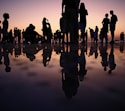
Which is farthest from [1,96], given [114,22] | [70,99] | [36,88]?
[114,22]

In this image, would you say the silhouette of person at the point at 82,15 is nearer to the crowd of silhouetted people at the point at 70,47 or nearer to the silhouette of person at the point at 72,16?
the crowd of silhouetted people at the point at 70,47

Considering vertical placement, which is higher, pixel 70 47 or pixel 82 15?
pixel 82 15

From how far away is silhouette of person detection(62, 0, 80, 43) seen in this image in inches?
422

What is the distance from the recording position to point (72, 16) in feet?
35.9

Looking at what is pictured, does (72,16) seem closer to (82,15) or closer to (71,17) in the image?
(71,17)

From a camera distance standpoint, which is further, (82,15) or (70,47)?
(82,15)

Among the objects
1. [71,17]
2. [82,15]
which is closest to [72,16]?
[71,17]

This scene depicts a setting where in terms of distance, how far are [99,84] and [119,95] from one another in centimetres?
48

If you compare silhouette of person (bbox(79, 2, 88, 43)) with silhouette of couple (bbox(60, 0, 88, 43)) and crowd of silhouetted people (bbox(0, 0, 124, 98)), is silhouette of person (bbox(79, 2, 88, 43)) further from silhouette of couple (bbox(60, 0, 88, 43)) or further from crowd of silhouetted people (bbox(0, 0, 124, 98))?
silhouette of couple (bbox(60, 0, 88, 43))

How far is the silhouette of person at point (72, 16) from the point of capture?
10.7 meters

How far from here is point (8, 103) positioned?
64.6 inches

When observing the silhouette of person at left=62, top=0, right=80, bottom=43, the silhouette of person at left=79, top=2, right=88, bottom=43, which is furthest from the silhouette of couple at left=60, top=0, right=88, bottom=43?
the silhouette of person at left=79, top=2, right=88, bottom=43

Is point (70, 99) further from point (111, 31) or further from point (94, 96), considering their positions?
point (111, 31)

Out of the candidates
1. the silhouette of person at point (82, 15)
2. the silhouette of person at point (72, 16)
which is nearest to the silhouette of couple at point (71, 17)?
the silhouette of person at point (72, 16)
